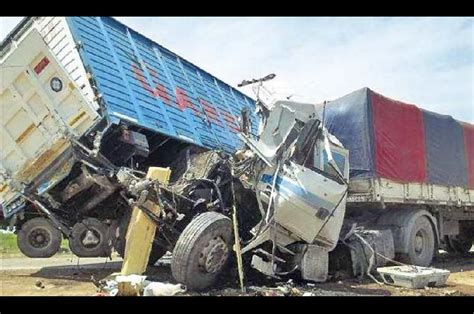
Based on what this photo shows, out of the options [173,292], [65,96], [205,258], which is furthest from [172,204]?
[65,96]

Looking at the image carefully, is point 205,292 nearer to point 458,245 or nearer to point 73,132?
point 73,132

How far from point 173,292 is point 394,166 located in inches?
184

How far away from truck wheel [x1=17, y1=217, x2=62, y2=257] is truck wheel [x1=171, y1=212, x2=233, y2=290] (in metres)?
2.29

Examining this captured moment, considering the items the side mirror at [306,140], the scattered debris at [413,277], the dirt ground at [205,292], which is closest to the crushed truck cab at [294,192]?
the side mirror at [306,140]

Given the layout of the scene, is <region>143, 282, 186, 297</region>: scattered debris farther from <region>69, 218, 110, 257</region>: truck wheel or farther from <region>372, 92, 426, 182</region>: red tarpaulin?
<region>372, 92, 426, 182</region>: red tarpaulin

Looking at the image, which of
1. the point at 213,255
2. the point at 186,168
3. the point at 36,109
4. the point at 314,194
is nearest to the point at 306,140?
the point at 314,194

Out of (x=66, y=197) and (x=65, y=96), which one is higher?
(x=65, y=96)

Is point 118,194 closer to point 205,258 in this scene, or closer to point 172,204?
point 172,204

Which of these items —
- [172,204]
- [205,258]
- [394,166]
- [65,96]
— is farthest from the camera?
[394,166]

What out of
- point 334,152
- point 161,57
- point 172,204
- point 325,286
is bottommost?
point 325,286

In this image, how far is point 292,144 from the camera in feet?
19.7

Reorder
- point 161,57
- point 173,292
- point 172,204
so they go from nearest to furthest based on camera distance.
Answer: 1. point 173,292
2. point 172,204
3. point 161,57

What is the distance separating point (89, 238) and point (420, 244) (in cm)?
551

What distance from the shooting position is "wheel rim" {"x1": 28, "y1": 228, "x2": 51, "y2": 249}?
6.75 m
